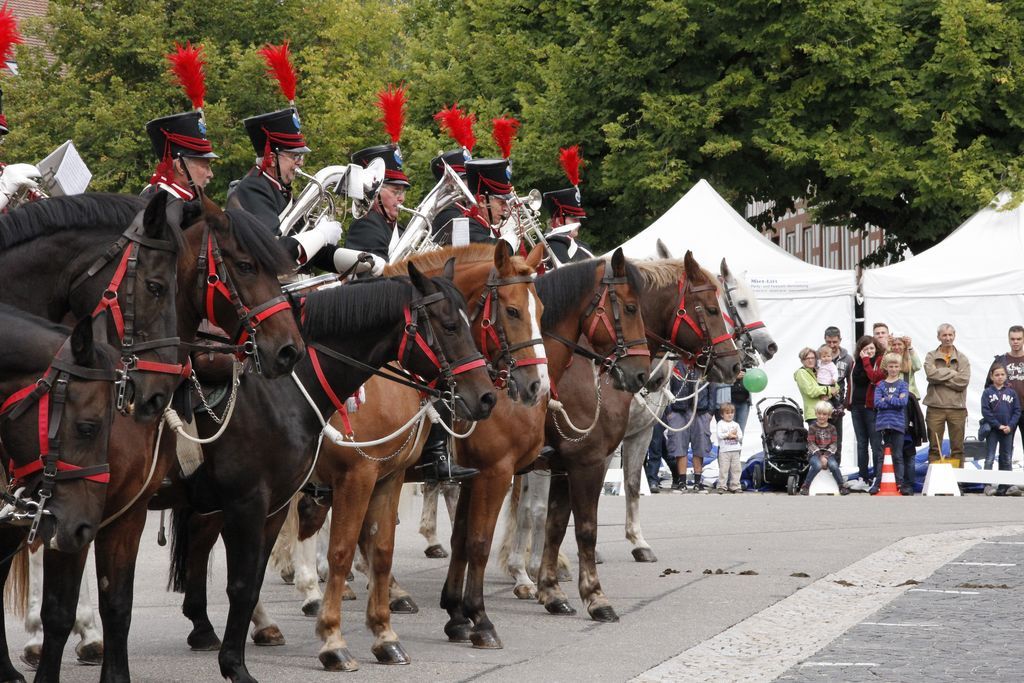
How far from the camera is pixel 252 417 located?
8.02 meters

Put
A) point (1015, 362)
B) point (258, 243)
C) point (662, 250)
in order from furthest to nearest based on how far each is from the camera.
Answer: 1. point (1015, 362)
2. point (662, 250)
3. point (258, 243)

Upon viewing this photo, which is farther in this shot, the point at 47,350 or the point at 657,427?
the point at 657,427

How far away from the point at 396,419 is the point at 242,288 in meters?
→ 2.27

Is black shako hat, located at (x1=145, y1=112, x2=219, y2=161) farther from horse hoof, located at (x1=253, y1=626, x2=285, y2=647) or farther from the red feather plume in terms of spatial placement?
horse hoof, located at (x1=253, y1=626, x2=285, y2=647)

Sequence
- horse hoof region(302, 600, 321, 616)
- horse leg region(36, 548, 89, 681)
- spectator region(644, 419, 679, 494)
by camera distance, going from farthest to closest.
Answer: spectator region(644, 419, 679, 494) → horse hoof region(302, 600, 321, 616) → horse leg region(36, 548, 89, 681)

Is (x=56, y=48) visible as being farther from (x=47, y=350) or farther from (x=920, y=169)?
(x=47, y=350)

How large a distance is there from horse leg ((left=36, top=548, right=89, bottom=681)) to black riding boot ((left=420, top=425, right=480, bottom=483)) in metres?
3.34

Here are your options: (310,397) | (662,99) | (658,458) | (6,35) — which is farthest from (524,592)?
(662,99)

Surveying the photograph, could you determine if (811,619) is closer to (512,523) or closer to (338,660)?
(512,523)

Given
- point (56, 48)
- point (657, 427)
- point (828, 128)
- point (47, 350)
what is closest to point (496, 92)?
point (828, 128)

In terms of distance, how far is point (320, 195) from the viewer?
9.52 metres

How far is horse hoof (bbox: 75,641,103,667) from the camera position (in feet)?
29.3

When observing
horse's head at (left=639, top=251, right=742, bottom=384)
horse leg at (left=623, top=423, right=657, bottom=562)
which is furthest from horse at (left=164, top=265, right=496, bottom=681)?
horse leg at (left=623, top=423, right=657, bottom=562)

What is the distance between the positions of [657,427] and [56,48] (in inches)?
779
